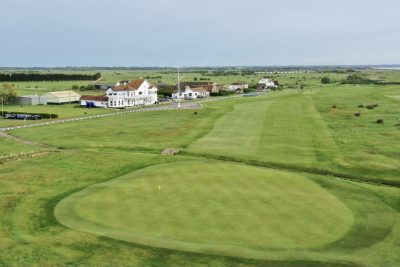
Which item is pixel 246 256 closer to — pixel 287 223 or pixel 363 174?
pixel 287 223

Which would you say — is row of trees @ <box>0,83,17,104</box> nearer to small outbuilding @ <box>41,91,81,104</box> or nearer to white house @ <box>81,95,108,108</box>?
small outbuilding @ <box>41,91,81,104</box>

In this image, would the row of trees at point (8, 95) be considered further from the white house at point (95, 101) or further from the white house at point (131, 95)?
the white house at point (131, 95)

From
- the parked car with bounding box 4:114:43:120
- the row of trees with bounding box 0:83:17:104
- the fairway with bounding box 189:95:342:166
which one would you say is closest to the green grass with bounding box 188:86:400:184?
the fairway with bounding box 189:95:342:166

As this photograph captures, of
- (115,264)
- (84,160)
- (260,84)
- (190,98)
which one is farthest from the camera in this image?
(260,84)

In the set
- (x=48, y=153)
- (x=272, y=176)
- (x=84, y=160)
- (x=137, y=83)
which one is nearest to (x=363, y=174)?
(x=272, y=176)

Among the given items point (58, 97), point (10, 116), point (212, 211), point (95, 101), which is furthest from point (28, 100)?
point (212, 211)

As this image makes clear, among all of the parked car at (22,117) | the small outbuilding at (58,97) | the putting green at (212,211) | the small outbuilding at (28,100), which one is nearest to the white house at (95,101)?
the small outbuilding at (58,97)

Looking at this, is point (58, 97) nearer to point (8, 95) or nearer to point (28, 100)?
point (28, 100)
